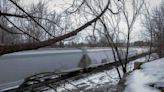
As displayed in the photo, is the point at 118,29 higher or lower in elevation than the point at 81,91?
higher

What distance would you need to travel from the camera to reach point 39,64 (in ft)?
40.3

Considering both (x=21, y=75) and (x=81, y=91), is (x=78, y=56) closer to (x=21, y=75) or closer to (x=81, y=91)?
(x=81, y=91)

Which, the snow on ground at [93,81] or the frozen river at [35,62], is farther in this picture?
the snow on ground at [93,81]

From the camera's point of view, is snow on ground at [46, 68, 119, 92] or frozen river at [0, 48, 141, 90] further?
snow on ground at [46, 68, 119, 92]

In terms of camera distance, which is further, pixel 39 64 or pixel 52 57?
pixel 52 57

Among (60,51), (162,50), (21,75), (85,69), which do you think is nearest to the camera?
(21,75)

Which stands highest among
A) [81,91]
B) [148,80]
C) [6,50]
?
[6,50]

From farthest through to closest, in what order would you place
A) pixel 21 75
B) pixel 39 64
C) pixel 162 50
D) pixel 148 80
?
pixel 162 50
pixel 39 64
pixel 21 75
pixel 148 80

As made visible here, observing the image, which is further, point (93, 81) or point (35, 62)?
point (93, 81)

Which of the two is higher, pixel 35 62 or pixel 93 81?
pixel 35 62

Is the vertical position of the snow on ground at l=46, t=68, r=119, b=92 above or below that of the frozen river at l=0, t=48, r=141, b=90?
below

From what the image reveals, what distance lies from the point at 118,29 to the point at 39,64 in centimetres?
365

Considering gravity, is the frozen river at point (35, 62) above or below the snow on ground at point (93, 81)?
above

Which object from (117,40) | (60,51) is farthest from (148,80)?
(60,51)
